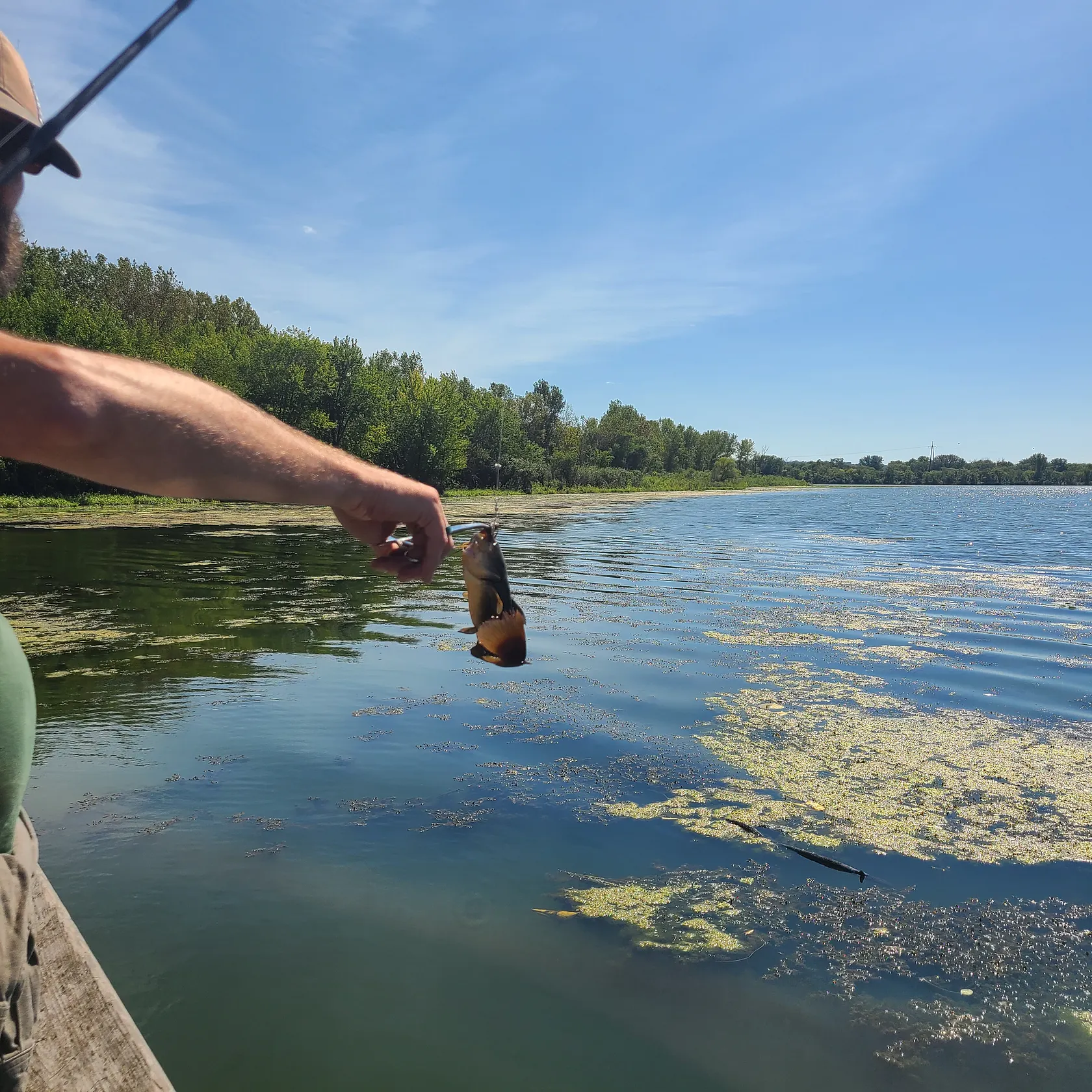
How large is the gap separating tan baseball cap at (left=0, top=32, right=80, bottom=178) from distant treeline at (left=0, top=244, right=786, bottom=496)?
3305cm

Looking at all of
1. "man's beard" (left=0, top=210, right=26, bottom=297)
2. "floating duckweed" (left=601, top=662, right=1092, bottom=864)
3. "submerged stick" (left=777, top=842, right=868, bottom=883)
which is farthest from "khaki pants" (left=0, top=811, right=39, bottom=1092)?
"submerged stick" (left=777, top=842, right=868, bottom=883)

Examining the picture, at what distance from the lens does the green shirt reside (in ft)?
5.37

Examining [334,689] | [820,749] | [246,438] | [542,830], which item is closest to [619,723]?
[820,749]

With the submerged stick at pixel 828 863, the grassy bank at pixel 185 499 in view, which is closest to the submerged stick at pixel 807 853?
the submerged stick at pixel 828 863

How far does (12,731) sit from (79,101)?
1442 mm

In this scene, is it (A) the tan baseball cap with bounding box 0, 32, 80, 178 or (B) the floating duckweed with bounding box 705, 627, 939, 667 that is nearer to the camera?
(A) the tan baseball cap with bounding box 0, 32, 80, 178

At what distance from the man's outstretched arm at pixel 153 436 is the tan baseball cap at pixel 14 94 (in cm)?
48

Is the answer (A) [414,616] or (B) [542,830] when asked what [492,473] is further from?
(B) [542,830]

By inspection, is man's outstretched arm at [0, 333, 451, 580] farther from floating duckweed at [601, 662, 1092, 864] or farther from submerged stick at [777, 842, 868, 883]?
floating duckweed at [601, 662, 1092, 864]

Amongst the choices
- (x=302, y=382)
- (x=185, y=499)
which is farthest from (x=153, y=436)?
(x=302, y=382)

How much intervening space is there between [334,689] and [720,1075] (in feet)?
18.8

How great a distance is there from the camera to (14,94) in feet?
5.11

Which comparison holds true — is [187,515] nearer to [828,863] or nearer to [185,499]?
[185,499]

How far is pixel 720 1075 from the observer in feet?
10.9
